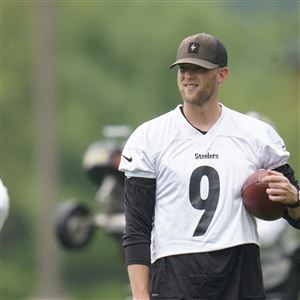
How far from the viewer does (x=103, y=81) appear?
28578mm

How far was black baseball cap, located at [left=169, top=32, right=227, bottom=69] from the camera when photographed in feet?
21.7

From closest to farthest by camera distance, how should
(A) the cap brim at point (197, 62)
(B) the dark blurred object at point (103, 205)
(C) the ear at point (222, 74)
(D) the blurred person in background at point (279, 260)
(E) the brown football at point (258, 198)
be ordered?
(E) the brown football at point (258, 198)
(A) the cap brim at point (197, 62)
(C) the ear at point (222, 74)
(D) the blurred person in background at point (279, 260)
(B) the dark blurred object at point (103, 205)

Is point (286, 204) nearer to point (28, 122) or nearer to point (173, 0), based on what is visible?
point (173, 0)

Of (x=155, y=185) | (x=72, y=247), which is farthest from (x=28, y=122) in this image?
(x=155, y=185)

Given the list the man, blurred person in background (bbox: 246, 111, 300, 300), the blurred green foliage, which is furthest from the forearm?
the blurred green foliage

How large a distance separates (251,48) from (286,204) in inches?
782

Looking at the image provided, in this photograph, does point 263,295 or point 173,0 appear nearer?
point 263,295

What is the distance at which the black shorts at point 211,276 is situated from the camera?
651cm

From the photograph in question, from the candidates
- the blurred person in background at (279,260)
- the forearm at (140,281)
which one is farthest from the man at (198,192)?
the blurred person in background at (279,260)

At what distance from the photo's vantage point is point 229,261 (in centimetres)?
654

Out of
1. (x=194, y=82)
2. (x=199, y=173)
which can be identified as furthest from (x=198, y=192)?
(x=194, y=82)

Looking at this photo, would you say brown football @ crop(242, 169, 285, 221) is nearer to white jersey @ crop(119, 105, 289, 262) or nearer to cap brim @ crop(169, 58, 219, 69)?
white jersey @ crop(119, 105, 289, 262)

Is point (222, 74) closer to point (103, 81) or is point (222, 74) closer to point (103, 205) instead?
point (103, 205)

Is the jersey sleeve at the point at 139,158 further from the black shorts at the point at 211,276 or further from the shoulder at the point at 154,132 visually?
the black shorts at the point at 211,276
